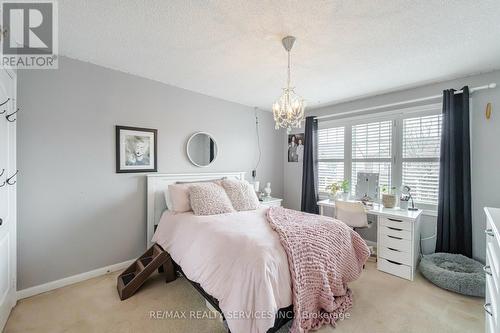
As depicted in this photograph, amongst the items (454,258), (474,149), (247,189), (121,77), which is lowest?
(454,258)

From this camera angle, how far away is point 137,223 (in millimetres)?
2691

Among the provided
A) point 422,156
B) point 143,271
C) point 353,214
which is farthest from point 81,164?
point 422,156

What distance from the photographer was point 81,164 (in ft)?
7.53

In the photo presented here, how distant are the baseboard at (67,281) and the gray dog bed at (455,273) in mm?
3449

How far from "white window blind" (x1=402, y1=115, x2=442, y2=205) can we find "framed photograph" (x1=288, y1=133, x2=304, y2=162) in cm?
167

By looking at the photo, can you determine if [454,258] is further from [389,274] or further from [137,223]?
[137,223]

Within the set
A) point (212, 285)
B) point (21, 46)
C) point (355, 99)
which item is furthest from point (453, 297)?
point (21, 46)

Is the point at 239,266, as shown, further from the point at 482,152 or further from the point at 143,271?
the point at 482,152

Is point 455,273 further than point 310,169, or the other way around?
point 310,169

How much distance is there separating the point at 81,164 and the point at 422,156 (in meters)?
4.18

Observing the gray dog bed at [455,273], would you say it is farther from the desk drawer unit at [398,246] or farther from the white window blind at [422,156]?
the white window blind at [422,156]

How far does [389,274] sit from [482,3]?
8.53 ft

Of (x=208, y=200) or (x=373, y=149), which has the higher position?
(x=373, y=149)

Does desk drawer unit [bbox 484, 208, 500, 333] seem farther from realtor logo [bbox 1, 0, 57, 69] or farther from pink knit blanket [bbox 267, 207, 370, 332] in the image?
realtor logo [bbox 1, 0, 57, 69]
